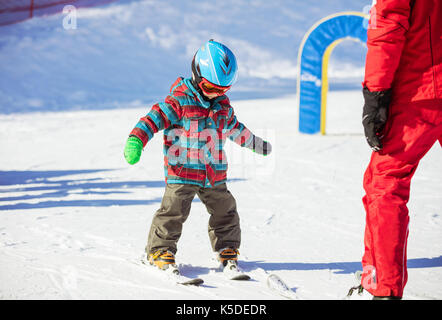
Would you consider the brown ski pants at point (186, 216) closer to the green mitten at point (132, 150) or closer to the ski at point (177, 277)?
the ski at point (177, 277)

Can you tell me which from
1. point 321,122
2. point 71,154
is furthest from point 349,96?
point 71,154

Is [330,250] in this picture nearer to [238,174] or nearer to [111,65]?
[238,174]

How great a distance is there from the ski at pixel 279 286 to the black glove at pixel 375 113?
2.93 ft

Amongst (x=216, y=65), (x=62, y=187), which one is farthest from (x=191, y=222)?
(x=62, y=187)

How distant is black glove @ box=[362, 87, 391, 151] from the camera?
2.34 metres

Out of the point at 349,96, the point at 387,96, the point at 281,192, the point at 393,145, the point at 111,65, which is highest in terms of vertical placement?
the point at 111,65

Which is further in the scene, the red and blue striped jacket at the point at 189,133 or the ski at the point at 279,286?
the red and blue striped jacket at the point at 189,133

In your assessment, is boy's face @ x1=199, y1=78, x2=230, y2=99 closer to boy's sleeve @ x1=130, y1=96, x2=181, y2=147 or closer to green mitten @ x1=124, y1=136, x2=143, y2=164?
boy's sleeve @ x1=130, y1=96, x2=181, y2=147

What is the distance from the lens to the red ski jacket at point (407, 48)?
2.29 metres

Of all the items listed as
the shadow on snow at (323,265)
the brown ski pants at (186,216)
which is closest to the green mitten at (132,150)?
the brown ski pants at (186,216)

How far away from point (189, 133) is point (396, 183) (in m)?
1.17

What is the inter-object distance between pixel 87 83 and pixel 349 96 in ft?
29.5

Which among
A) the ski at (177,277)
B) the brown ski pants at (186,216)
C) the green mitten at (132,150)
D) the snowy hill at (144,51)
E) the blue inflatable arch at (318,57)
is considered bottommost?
the ski at (177,277)

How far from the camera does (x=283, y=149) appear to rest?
25.6 feet
